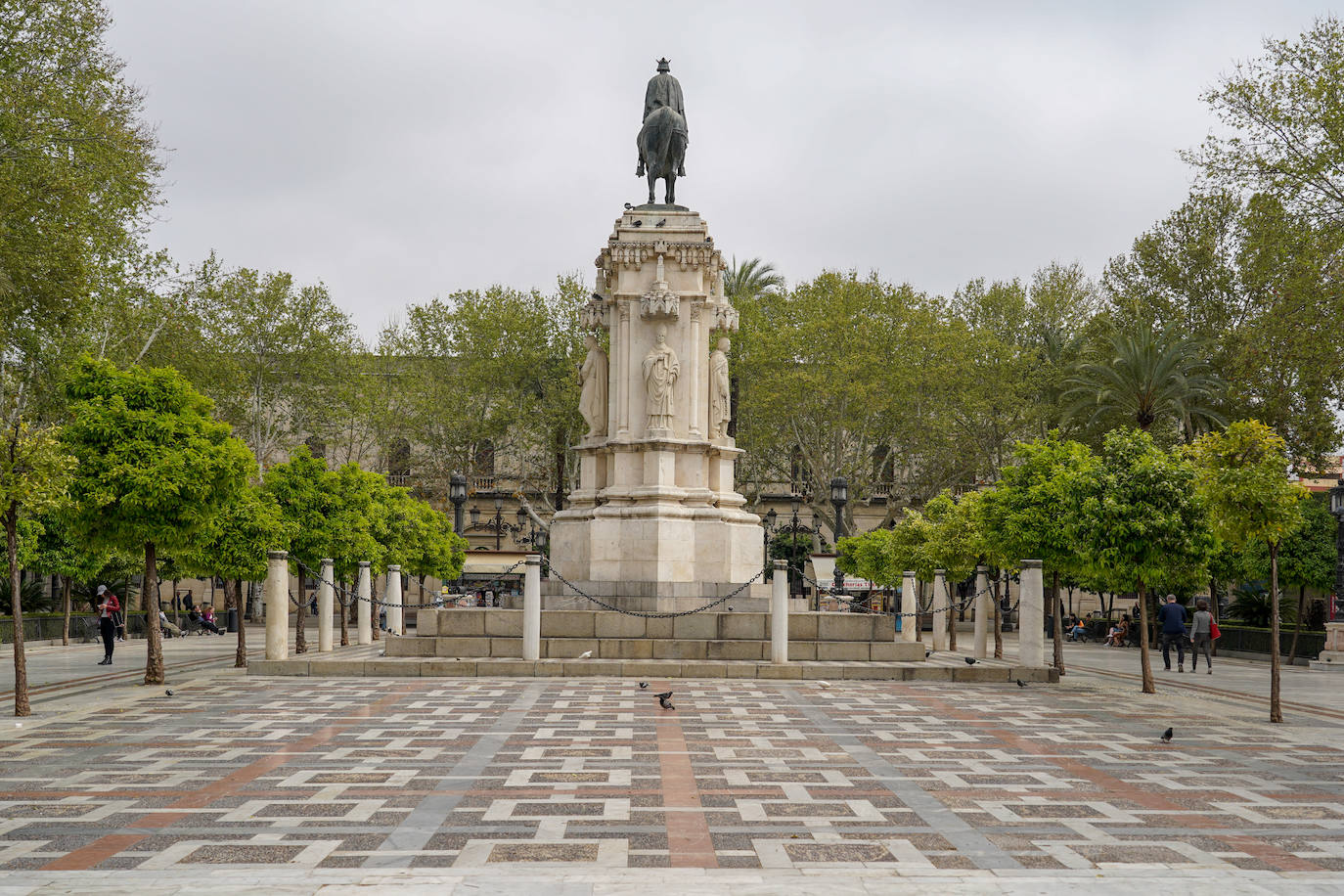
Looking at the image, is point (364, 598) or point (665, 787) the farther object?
point (364, 598)

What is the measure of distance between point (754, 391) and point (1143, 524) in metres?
29.5

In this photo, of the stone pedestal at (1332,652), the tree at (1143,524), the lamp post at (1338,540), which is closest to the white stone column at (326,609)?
the tree at (1143,524)

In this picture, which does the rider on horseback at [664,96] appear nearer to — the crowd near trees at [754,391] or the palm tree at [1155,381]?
the crowd near trees at [754,391]

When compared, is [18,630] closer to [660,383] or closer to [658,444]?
[658,444]

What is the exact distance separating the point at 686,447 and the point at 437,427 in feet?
100

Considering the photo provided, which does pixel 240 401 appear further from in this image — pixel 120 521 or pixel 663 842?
pixel 663 842

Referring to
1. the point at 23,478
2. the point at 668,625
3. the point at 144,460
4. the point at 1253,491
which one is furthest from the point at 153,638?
the point at 1253,491

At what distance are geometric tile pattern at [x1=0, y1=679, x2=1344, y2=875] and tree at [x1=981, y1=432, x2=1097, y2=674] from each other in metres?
6.74

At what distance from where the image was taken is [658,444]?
2138 cm

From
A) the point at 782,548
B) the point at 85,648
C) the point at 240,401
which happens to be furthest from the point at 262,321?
the point at 782,548

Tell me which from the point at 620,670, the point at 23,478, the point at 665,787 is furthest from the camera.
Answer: the point at 620,670

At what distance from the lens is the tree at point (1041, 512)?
20969 millimetres

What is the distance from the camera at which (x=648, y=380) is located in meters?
21.7

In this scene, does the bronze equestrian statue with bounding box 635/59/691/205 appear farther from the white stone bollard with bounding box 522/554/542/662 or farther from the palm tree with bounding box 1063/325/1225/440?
the palm tree with bounding box 1063/325/1225/440
